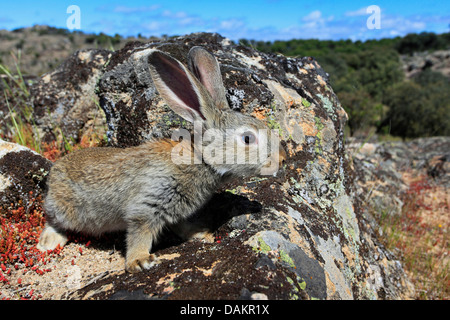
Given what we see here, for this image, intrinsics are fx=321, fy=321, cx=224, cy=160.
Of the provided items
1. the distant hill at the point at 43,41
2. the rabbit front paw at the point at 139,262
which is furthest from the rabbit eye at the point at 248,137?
the distant hill at the point at 43,41

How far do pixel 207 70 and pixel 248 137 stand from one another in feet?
3.32

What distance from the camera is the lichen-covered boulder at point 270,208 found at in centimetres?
292

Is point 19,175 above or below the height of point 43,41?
below

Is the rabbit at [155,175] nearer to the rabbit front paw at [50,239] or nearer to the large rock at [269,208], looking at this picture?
the rabbit front paw at [50,239]

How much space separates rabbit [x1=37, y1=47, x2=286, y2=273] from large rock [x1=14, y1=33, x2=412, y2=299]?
0.42m

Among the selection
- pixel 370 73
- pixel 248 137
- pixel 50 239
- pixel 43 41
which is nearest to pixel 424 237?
pixel 248 137

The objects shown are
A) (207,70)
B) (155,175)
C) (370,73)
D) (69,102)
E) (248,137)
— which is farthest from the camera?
(370,73)

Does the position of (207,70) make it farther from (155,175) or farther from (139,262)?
(139,262)

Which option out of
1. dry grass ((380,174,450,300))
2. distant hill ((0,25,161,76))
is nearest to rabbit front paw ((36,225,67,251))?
dry grass ((380,174,450,300))

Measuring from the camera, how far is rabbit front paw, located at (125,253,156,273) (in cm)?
331

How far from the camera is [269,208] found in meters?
3.99

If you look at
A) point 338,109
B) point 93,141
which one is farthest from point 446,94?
point 93,141

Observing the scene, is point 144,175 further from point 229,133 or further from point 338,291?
point 338,291

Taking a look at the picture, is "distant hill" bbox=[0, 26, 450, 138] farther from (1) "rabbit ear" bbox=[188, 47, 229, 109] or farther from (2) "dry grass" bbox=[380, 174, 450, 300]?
(1) "rabbit ear" bbox=[188, 47, 229, 109]
